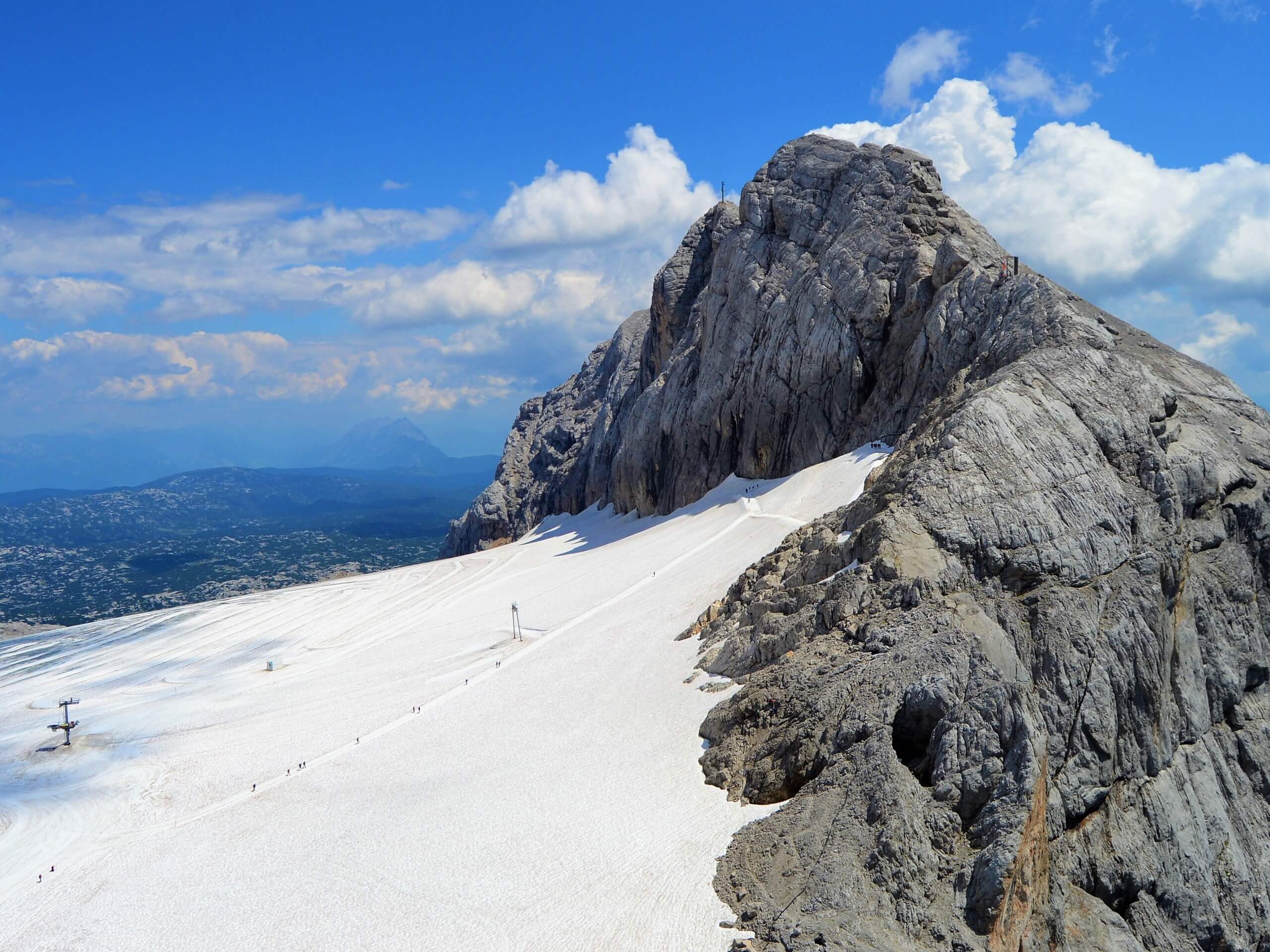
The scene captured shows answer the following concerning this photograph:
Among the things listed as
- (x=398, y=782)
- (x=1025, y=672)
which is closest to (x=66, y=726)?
(x=398, y=782)

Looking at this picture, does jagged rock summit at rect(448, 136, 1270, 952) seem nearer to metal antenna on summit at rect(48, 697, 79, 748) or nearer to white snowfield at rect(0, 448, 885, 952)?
white snowfield at rect(0, 448, 885, 952)

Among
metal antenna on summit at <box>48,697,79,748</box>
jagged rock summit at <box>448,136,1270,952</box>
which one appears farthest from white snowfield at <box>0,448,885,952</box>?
jagged rock summit at <box>448,136,1270,952</box>

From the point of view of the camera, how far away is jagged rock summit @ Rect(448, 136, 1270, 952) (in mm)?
14969

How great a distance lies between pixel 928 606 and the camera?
769 inches

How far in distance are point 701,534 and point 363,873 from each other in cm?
2722

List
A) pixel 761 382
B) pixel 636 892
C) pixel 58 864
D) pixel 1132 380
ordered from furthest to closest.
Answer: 1. pixel 761 382
2. pixel 1132 380
3. pixel 58 864
4. pixel 636 892

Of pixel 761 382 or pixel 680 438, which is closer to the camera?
pixel 761 382

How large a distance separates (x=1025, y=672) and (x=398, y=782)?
14702mm

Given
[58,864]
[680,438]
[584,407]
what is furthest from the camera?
[584,407]

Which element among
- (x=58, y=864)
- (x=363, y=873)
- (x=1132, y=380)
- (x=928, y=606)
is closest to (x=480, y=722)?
(x=363, y=873)

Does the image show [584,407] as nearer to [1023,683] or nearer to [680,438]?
[680,438]

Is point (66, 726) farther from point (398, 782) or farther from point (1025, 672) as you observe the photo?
point (1025, 672)

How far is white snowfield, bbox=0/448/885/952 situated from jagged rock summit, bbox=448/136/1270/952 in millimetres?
1806

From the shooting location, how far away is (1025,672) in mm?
17922
